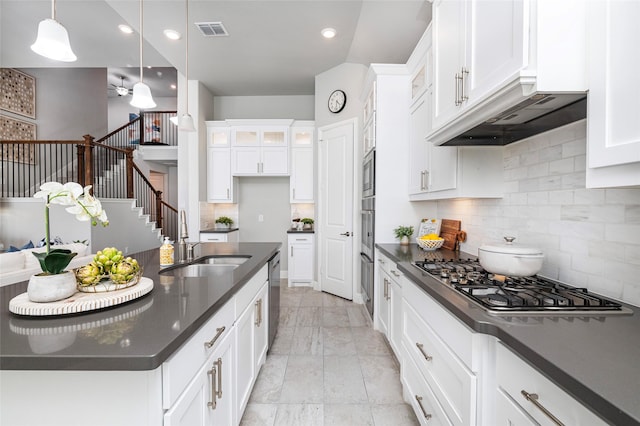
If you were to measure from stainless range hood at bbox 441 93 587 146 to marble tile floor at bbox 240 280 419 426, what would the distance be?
5.89ft

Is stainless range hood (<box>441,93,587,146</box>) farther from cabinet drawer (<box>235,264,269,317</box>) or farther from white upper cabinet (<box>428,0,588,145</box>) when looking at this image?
cabinet drawer (<box>235,264,269,317</box>)

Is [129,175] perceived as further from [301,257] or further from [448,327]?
[448,327]

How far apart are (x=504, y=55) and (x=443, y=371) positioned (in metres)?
1.35

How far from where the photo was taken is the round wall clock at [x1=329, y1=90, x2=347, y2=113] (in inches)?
172

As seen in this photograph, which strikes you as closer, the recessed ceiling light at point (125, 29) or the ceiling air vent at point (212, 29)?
the ceiling air vent at point (212, 29)

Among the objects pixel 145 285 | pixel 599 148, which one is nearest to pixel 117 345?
pixel 145 285

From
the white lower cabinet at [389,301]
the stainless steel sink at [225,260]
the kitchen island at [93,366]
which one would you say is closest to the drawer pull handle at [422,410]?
the white lower cabinet at [389,301]

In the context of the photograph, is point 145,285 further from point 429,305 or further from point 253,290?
point 429,305

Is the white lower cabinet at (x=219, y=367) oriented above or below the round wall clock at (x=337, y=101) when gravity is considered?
below

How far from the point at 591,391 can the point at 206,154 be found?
5.40 meters

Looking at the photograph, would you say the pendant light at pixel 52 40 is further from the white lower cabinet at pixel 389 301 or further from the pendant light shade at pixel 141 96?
the white lower cabinet at pixel 389 301

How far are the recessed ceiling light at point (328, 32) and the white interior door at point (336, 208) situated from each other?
1.09 meters

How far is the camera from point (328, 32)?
3514 mm

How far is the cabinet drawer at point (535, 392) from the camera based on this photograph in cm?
68
